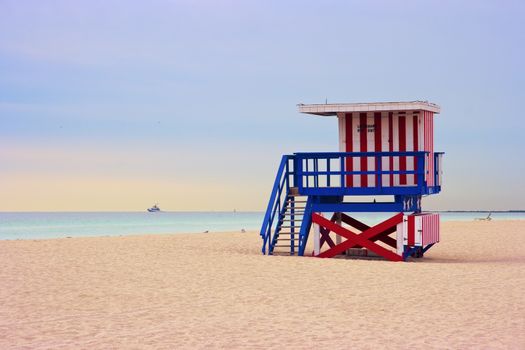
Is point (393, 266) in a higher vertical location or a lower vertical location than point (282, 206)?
lower

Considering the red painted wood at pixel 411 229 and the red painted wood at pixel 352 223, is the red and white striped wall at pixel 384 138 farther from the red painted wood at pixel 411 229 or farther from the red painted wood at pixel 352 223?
the red painted wood at pixel 352 223

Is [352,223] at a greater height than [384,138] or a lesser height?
lesser

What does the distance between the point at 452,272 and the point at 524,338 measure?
8.08m

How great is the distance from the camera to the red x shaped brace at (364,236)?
21562mm

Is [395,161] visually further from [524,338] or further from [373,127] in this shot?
[524,338]

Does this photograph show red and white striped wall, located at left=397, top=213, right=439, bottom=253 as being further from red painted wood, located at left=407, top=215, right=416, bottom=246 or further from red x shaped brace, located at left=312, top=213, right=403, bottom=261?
red x shaped brace, located at left=312, top=213, right=403, bottom=261

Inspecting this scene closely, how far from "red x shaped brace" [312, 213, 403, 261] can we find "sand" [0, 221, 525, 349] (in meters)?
1.29

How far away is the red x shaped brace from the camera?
21.6 meters

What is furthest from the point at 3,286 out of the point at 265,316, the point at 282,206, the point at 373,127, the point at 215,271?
the point at 373,127

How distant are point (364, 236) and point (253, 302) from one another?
29.1ft

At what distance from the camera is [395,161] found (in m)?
22.2

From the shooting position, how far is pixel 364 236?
869 inches

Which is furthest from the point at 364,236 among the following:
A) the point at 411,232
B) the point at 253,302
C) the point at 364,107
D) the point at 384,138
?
the point at 253,302

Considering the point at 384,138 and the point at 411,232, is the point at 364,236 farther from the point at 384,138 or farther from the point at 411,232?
the point at 384,138
